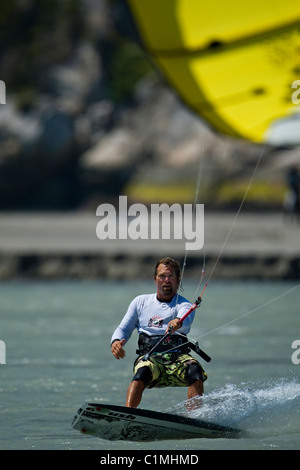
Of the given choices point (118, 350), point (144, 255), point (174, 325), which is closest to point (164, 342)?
point (174, 325)

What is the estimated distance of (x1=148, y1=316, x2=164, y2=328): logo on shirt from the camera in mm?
8133

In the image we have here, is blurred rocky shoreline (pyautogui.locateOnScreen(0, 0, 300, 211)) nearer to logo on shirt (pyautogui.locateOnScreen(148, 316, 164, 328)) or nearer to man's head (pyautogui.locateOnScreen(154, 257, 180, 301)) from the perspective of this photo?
man's head (pyautogui.locateOnScreen(154, 257, 180, 301))

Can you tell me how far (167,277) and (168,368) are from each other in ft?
2.45

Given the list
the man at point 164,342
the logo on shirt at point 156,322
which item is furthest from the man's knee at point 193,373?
the logo on shirt at point 156,322

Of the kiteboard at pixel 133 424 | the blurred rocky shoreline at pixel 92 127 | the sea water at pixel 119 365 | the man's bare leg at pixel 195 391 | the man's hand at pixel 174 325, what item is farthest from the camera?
the blurred rocky shoreline at pixel 92 127

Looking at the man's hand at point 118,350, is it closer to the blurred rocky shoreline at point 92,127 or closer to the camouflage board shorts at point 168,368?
the camouflage board shorts at point 168,368

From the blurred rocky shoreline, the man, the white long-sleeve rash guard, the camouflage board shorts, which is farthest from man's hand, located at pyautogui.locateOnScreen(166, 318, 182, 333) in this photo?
the blurred rocky shoreline

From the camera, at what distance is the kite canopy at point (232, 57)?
829 centimetres

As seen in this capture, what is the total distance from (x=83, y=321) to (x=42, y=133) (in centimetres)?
1776

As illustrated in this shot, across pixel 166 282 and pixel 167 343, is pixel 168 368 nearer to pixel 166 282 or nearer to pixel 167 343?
pixel 167 343

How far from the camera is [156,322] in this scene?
814 cm

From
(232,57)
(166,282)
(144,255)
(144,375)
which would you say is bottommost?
(144,375)

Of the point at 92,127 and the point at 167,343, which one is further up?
the point at 92,127

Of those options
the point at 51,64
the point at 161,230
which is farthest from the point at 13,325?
the point at 51,64
